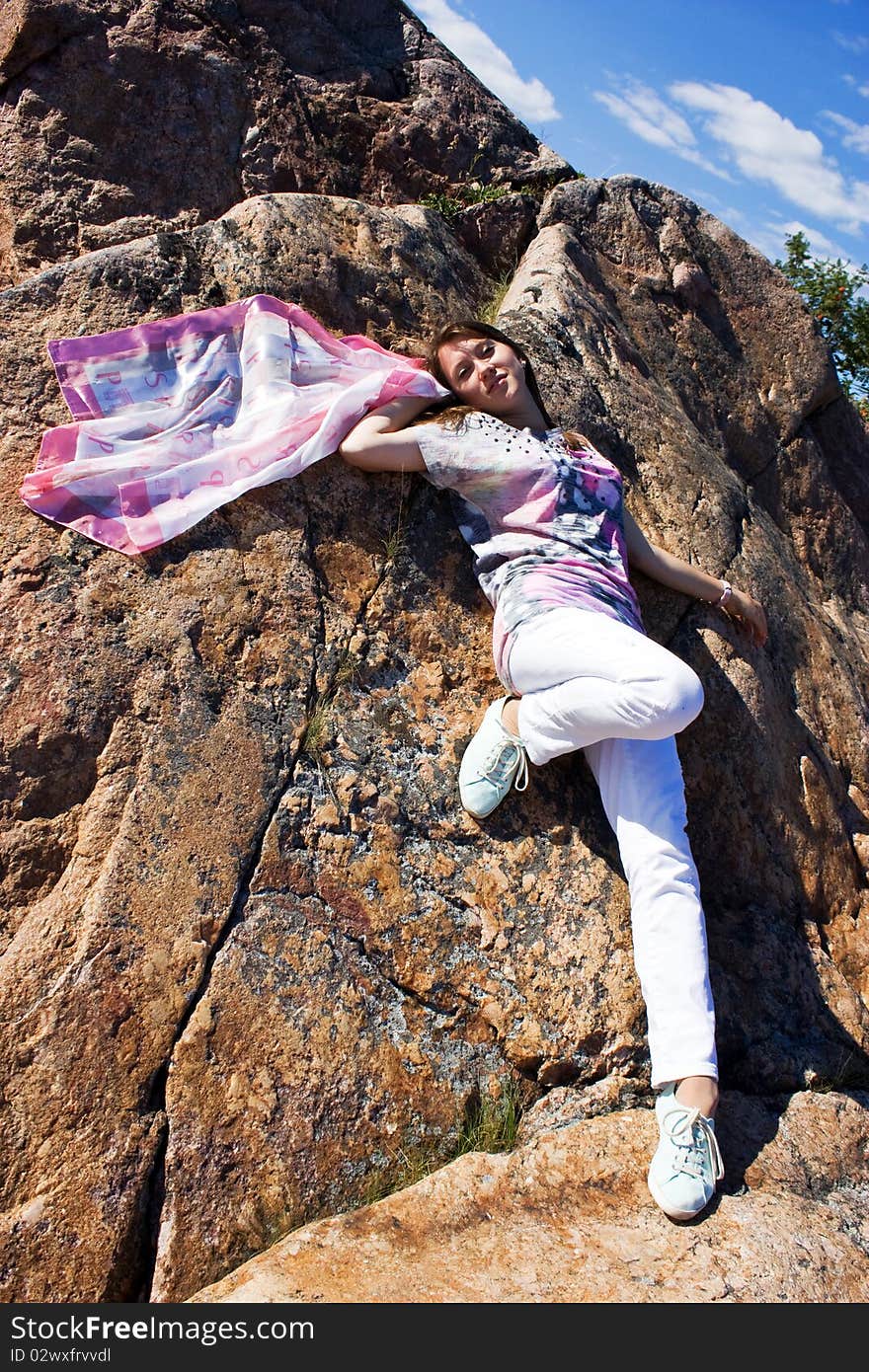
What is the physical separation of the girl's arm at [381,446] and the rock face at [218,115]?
6.09ft

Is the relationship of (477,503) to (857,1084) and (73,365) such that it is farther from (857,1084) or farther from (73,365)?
(857,1084)

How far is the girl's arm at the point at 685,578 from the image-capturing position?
344 centimetres

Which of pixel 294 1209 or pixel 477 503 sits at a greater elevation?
pixel 477 503

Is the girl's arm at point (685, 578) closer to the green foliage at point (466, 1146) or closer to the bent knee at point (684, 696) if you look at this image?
the bent knee at point (684, 696)

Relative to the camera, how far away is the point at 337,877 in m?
2.71

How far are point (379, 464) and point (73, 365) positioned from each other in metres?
1.01

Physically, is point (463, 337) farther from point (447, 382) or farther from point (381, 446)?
point (381, 446)

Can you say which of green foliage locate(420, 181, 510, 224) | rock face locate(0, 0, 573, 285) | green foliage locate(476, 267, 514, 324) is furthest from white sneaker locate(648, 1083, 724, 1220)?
green foliage locate(420, 181, 510, 224)

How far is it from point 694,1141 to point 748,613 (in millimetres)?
1931

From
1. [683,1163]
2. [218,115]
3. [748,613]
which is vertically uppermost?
[748,613]

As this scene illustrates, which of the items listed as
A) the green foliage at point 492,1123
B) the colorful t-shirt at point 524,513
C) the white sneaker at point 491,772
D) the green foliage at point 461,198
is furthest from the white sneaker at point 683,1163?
the green foliage at point 461,198

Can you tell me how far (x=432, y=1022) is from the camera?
2.62 metres

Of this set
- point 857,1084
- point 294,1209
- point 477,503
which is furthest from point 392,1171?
point 477,503

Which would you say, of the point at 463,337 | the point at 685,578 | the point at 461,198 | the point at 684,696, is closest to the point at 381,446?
the point at 463,337
